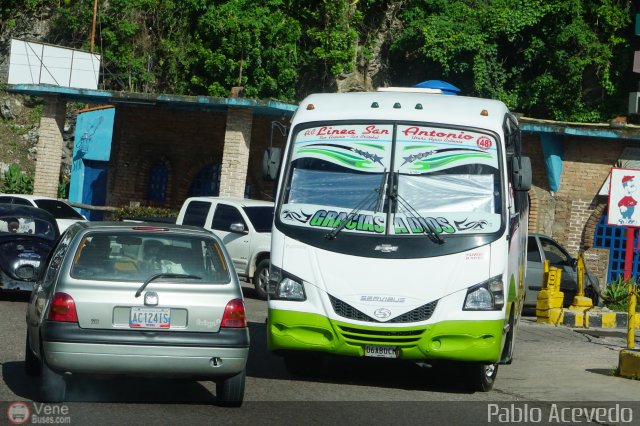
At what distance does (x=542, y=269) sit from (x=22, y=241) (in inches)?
413

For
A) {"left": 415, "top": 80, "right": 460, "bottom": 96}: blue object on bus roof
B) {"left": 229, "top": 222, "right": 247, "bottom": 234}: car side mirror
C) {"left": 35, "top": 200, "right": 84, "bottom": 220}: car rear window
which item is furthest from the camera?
{"left": 35, "top": 200, "right": 84, "bottom": 220}: car rear window

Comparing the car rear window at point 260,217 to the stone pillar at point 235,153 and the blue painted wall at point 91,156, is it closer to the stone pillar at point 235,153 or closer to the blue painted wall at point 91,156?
the stone pillar at point 235,153

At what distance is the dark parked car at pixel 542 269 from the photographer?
22391 millimetres

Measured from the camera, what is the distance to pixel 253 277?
21.5 meters

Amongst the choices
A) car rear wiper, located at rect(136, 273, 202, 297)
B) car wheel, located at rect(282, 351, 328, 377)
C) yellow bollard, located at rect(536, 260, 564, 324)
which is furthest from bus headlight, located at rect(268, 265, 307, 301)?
yellow bollard, located at rect(536, 260, 564, 324)

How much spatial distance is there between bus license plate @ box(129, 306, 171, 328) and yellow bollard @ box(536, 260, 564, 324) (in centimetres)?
1225

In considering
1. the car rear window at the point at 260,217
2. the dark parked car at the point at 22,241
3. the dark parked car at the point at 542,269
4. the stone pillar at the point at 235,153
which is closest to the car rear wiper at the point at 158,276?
the dark parked car at the point at 22,241

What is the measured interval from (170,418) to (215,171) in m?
25.3

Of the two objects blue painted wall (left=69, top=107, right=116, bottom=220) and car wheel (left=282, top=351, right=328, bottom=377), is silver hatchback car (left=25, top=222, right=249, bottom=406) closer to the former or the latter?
car wheel (left=282, top=351, right=328, bottom=377)

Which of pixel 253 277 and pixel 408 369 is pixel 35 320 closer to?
pixel 408 369

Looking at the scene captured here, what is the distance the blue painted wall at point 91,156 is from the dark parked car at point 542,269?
19.9m

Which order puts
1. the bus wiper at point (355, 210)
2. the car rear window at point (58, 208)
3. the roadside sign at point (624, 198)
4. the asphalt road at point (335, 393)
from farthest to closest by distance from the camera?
the car rear window at point (58, 208)
the roadside sign at point (624, 198)
the bus wiper at point (355, 210)
the asphalt road at point (335, 393)

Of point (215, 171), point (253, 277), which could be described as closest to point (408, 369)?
point (253, 277)

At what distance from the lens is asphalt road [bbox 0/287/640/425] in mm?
9055
